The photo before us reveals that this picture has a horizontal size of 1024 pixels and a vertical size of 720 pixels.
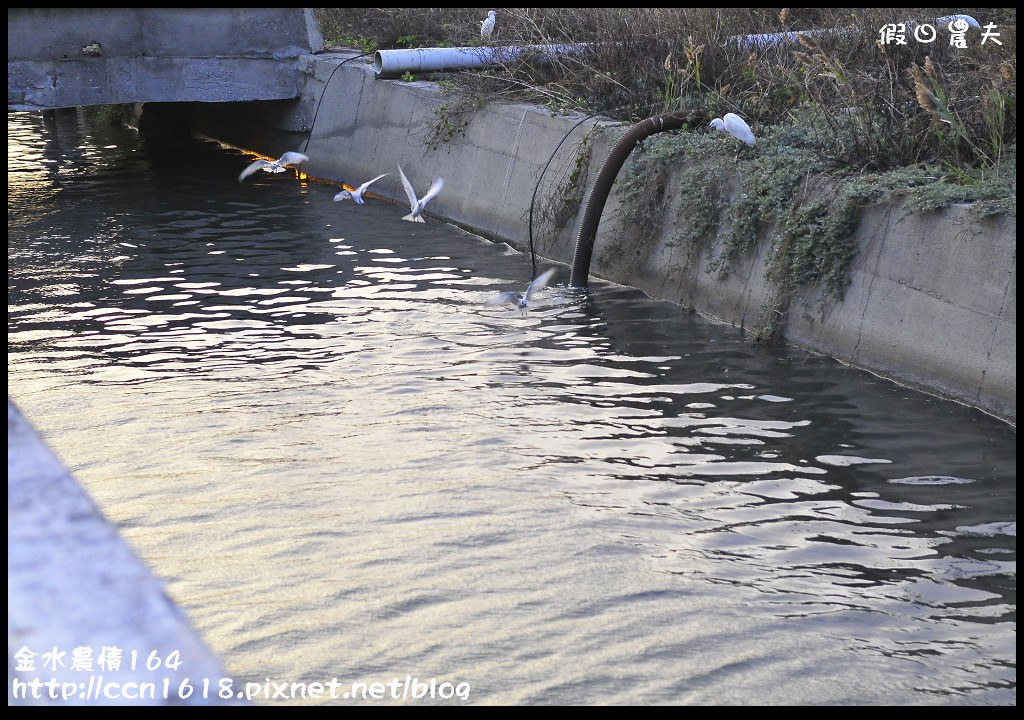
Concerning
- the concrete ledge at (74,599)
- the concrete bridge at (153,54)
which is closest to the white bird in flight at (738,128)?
the concrete ledge at (74,599)

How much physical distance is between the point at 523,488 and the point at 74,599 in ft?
16.8

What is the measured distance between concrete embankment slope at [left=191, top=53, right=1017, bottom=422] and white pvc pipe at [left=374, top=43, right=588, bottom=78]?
0.81ft

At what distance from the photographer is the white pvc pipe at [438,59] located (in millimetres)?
13867

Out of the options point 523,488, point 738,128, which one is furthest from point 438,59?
point 523,488

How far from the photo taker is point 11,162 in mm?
17359

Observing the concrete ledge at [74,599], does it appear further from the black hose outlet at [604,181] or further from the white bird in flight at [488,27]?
the white bird in flight at [488,27]

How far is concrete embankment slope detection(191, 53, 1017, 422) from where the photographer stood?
709 centimetres

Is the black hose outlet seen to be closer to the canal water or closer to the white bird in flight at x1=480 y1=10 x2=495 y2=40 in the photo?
the canal water

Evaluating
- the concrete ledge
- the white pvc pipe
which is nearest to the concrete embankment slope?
the white pvc pipe

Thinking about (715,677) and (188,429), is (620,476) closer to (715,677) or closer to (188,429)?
(715,677)

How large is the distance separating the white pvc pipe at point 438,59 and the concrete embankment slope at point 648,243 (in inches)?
9.8

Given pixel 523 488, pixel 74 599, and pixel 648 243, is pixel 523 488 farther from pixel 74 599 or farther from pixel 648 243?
pixel 74 599

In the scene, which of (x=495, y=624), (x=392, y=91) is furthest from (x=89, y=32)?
(x=495, y=624)

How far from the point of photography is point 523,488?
19.2ft
